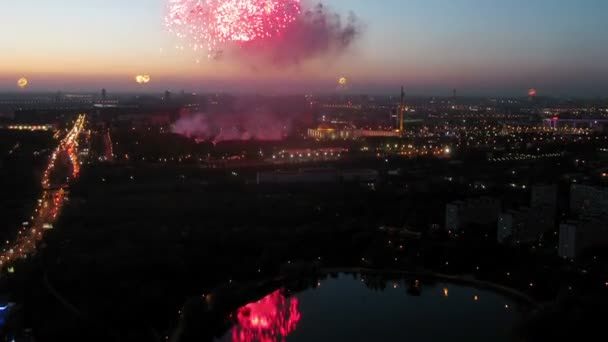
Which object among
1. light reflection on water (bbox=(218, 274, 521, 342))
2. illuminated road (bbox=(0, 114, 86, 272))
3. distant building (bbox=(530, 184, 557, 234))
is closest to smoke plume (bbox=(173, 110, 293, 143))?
illuminated road (bbox=(0, 114, 86, 272))

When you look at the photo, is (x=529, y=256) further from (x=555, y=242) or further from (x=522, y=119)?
(x=522, y=119)

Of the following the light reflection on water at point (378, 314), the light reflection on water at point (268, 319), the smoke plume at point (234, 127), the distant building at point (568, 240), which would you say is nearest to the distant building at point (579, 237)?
the distant building at point (568, 240)

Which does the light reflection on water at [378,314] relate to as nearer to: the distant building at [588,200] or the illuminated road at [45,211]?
the illuminated road at [45,211]

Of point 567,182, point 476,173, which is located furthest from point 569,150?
point 567,182

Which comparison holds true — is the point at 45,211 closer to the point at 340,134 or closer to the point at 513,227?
the point at 513,227

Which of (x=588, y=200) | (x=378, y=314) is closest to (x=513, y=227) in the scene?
(x=588, y=200)

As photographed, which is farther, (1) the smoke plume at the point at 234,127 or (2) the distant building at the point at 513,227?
(1) the smoke plume at the point at 234,127
